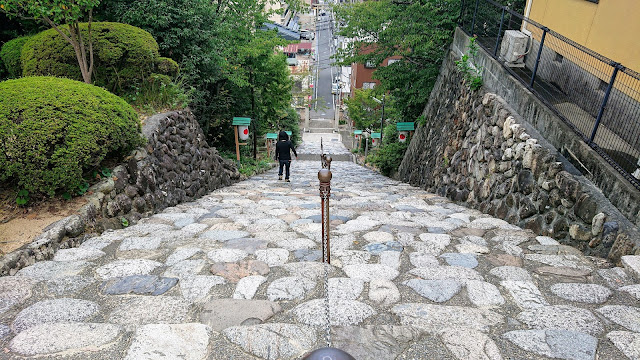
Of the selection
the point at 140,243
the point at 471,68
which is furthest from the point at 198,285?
the point at 471,68

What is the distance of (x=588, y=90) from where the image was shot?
534 cm

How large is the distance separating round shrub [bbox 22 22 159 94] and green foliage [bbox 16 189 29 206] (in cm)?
431

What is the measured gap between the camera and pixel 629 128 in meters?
4.54

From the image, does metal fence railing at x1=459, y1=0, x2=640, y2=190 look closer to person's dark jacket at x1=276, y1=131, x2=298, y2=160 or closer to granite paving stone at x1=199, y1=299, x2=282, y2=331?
granite paving stone at x1=199, y1=299, x2=282, y2=331

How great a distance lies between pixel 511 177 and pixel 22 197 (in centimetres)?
656

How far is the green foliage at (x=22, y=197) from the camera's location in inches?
156

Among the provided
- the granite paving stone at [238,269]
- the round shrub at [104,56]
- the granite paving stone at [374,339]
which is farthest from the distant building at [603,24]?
the round shrub at [104,56]

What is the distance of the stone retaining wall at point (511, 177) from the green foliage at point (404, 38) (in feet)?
3.91

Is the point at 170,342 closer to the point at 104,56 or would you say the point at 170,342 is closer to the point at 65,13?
the point at 65,13

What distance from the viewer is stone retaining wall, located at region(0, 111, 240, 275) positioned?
3631 mm

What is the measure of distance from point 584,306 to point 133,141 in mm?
5600

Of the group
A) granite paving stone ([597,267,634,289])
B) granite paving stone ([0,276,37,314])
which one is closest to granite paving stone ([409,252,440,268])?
granite paving stone ([597,267,634,289])

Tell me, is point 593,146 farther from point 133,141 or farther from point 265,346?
point 133,141

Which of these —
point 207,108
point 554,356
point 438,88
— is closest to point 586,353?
point 554,356
